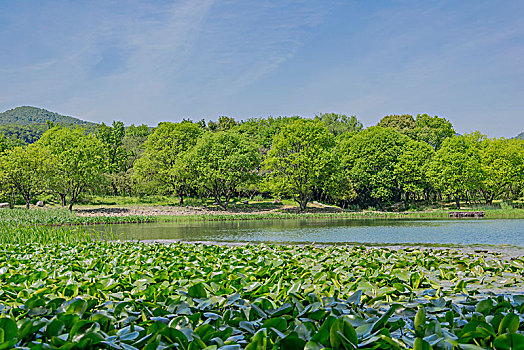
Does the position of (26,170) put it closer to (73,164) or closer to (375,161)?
(73,164)

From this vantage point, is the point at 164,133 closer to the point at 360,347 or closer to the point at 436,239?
the point at 436,239

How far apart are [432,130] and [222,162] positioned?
3671 cm

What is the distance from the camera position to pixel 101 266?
7066mm

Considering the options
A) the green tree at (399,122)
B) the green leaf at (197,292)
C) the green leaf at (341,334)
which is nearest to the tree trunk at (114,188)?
the green tree at (399,122)

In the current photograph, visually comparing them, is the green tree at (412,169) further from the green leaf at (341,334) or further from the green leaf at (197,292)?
the green leaf at (341,334)

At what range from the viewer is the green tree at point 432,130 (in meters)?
61.0

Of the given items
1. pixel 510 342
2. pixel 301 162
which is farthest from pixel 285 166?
pixel 510 342

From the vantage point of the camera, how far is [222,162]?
142 ft

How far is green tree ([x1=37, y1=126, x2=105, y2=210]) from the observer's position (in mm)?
40125

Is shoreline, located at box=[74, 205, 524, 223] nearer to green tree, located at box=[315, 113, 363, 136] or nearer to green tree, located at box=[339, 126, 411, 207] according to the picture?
green tree, located at box=[339, 126, 411, 207]

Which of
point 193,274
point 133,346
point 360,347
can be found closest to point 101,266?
point 193,274

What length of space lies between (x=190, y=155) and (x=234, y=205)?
7.73 metres

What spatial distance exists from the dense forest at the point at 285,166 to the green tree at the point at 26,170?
9 centimetres

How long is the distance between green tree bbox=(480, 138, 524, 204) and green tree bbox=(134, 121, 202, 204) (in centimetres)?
3500
